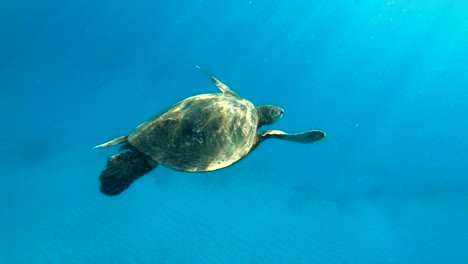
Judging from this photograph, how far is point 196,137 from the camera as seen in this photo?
17.5ft

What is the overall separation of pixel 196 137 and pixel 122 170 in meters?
1.23

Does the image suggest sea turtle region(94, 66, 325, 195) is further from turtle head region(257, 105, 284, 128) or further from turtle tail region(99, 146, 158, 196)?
turtle head region(257, 105, 284, 128)

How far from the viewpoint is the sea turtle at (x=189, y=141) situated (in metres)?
5.33

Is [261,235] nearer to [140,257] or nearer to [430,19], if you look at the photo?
[140,257]

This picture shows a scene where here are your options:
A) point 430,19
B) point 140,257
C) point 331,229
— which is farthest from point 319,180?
point 430,19

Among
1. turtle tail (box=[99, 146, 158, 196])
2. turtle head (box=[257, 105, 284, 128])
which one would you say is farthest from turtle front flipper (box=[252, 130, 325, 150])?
turtle tail (box=[99, 146, 158, 196])

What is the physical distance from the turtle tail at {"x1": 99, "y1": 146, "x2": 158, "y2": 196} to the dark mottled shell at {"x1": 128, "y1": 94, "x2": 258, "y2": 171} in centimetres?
26

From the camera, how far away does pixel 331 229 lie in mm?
18391

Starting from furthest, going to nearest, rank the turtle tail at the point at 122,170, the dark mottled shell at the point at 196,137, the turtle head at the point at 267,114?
the turtle head at the point at 267,114 → the turtle tail at the point at 122,170 → the dark mottled shell at the point at 196,137

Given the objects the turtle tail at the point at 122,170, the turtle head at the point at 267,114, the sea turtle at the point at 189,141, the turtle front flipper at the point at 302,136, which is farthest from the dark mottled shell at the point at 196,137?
the turtle head at the point at 267,114

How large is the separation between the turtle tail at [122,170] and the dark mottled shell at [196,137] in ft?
0.84

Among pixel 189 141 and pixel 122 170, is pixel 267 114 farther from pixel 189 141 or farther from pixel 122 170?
pixel 122 170

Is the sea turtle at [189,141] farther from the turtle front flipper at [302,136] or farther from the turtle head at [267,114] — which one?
the turtle head at [267,114]

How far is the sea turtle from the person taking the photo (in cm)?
533
